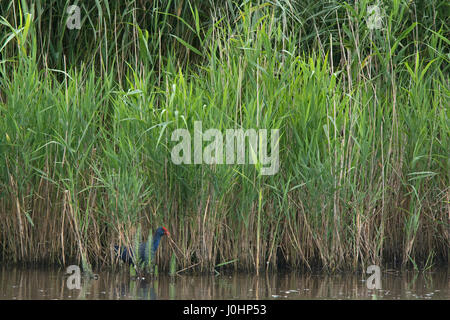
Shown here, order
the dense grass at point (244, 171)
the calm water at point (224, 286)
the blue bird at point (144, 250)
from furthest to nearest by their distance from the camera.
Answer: the dense grass at point (244, 171)
the blue bird at point (144, 250)
the calm water at point (224, 286)

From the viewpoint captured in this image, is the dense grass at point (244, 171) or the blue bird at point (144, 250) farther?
the dense grass at point (244, 171)

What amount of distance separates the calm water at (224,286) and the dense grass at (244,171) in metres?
0.19

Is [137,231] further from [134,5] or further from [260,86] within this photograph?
[134,5]

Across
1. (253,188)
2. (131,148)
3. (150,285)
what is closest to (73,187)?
(131,148)

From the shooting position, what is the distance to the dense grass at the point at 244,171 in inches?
224

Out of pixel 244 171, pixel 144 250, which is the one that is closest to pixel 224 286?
pixel 144 250

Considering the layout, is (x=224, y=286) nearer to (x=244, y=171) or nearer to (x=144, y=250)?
(x=144, y=250)

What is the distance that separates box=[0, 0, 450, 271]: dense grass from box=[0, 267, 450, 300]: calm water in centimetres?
19

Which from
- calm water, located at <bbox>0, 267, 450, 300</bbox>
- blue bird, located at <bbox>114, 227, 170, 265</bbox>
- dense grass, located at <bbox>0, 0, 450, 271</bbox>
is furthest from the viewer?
dense grass, located at <bbox>0, 0, 450, 271</bbox>

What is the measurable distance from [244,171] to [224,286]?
2.91ft

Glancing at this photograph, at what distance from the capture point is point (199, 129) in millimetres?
5648

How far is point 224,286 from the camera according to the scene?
17.5 ft

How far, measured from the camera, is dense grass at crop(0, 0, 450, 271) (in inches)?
224

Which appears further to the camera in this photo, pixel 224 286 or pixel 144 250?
pixel 144 250
